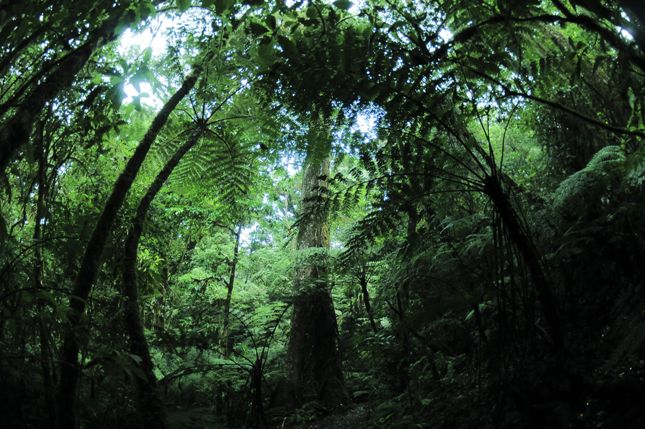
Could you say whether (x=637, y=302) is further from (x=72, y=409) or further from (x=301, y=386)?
(x=301, y=386)

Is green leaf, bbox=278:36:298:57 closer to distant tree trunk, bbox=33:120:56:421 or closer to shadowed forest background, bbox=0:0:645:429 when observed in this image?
shadowed forest background, bbox=0:0:645:429

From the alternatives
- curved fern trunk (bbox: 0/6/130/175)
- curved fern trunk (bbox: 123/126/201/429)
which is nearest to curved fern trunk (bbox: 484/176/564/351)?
curved fern trunk (bbox: 0/6/130/175)

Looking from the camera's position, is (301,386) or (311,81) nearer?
(311,81)

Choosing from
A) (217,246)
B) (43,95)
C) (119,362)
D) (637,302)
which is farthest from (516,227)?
(217,246)

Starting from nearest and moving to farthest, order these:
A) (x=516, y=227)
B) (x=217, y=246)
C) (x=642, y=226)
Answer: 1. (x=516, y=227)
2. (x=642, y=226)
3. (x=217, y=246)

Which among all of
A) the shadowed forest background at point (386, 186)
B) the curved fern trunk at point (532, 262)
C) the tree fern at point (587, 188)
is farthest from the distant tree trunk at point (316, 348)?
the curved fern trunk at point (532, 262)

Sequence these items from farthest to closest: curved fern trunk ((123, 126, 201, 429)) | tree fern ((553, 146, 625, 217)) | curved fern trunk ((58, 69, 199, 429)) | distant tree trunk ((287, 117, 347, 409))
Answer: distant tree trunk ((287, 117, 347, 409))
curved fern trunk ((123, 126, 201, 429))
tree fern ((553, 146, 625, 217))
curved fern trunk ((58, 69, 199, 429))

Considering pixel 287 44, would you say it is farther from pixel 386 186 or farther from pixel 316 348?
pixel 316 348

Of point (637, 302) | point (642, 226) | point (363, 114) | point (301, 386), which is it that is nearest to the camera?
point (637, 302)

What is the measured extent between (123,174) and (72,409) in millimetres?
1378

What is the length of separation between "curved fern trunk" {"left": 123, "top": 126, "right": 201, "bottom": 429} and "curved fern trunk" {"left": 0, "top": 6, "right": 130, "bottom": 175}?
4.93ft

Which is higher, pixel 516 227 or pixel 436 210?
pixel 436 210

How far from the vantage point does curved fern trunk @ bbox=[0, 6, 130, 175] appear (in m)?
1.53

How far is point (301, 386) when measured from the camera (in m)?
5.12
